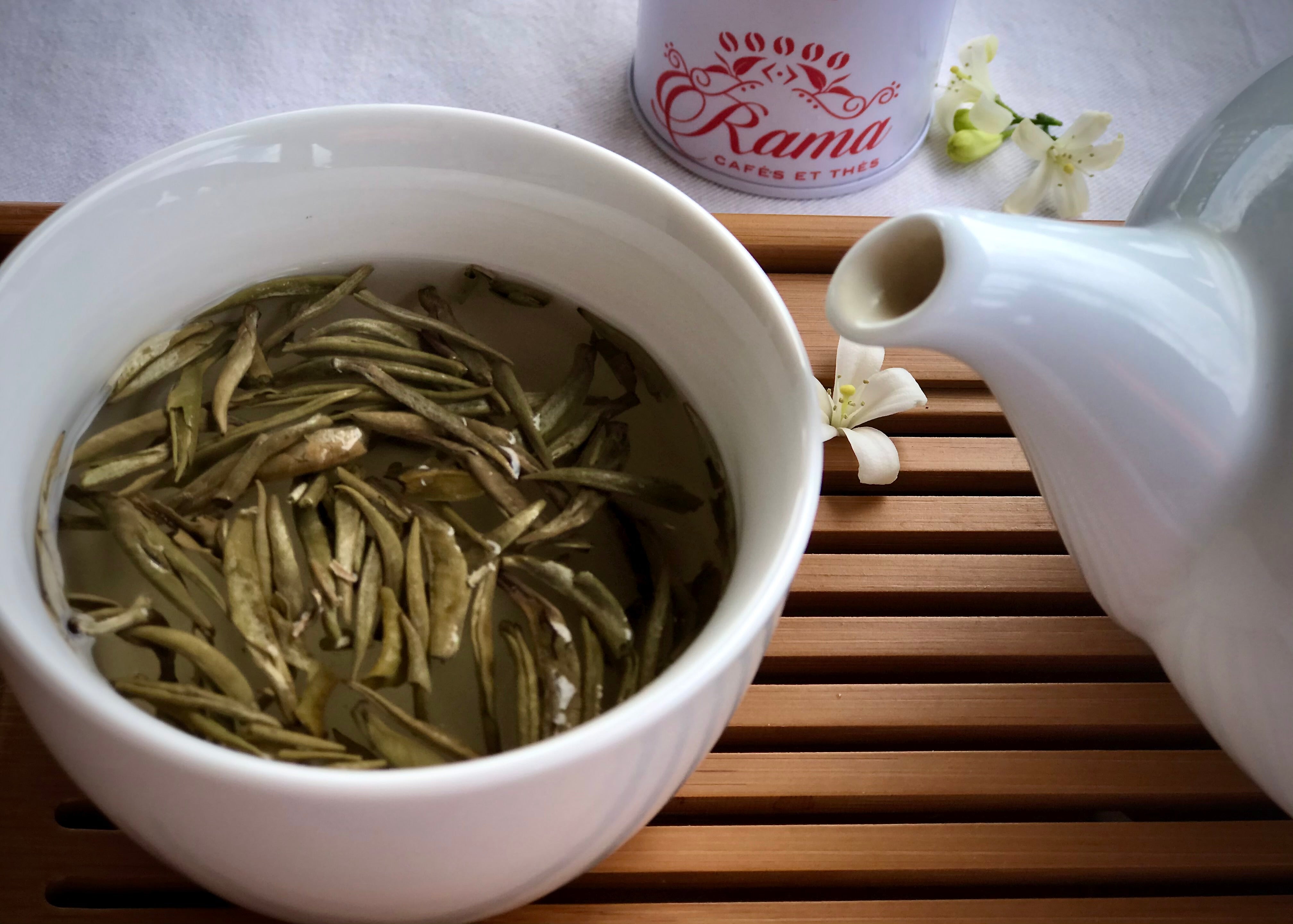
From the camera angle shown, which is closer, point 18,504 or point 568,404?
point 18,504

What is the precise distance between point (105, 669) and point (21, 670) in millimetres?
89

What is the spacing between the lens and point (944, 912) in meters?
0.48

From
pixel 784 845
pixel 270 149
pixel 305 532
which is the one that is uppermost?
pixel 270 149

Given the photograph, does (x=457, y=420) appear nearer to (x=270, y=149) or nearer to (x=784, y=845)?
(x=270, y=149)

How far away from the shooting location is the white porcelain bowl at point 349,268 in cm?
32

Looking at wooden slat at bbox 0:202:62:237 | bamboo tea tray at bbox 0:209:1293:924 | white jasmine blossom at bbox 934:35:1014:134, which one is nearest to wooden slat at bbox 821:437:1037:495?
bamboo tea tray at bbox 0:209:1293:924

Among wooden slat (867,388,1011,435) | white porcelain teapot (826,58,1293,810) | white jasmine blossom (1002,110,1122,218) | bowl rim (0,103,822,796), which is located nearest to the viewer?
bowl rim (0,103,822,796)

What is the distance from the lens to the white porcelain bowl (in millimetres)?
318

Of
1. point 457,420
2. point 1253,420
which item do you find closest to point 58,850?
point 457,420

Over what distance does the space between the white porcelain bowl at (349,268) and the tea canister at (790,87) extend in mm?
263

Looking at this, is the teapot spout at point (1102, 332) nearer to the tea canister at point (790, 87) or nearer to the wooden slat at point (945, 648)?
the wooden slat at point (945, 648)

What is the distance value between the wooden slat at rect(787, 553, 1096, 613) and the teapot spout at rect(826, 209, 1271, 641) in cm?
13

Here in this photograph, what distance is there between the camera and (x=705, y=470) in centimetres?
51

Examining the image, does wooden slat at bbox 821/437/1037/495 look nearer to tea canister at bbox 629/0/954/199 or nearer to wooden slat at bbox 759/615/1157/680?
wooden slat at bbox 759/615/1157/680
